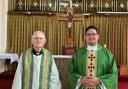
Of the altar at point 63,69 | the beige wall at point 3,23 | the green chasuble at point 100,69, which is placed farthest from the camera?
the beige wall at point 3,23

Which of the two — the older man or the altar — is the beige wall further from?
the older man

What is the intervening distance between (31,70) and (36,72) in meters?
0.08

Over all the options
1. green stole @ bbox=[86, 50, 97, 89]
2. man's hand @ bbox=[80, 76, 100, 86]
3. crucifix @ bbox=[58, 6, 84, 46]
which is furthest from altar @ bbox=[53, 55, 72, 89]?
crucifix @ bbox=[58, 6, 84, 46]

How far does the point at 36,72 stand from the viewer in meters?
4.94

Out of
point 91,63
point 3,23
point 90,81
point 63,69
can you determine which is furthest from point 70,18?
point 90,81

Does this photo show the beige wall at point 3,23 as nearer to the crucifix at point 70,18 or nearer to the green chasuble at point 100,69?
the crucifix at point 70,18

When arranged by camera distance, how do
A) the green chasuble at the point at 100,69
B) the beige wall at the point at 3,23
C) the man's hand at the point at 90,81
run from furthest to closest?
the beige wall at the point at 3,23
the green chasuble at the point at 100,69
the man's hand at the point at 90,81

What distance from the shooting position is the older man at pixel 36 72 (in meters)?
4.91

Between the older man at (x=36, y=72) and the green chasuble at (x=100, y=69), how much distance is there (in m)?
0.29

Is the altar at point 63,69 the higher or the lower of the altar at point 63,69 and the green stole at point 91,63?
the lower

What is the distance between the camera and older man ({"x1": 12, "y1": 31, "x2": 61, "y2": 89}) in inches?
193

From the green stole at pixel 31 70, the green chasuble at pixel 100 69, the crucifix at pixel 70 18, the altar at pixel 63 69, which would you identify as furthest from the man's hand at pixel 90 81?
the crucifix at pixel 70 18

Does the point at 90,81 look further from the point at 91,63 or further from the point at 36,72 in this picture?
the point at 36,72

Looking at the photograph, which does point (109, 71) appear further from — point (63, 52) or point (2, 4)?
point (2, 4)
